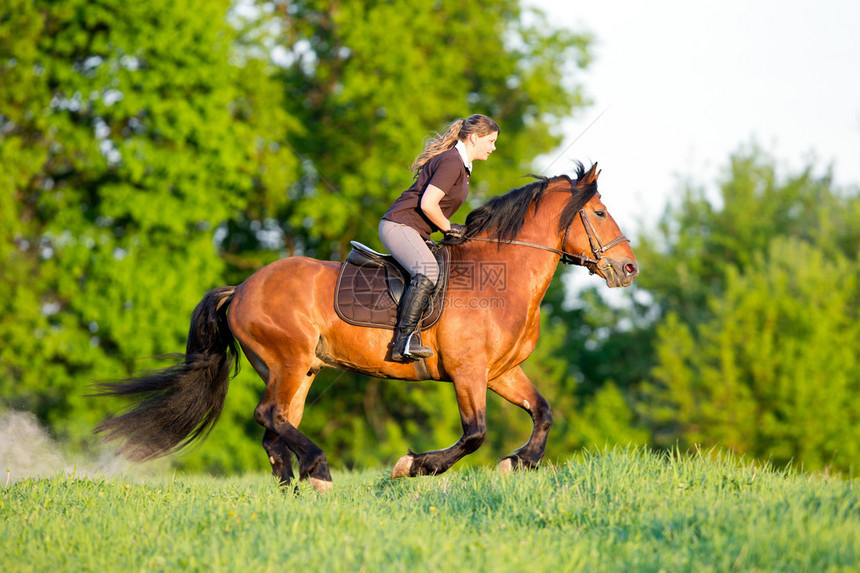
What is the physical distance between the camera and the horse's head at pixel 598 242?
6289mm

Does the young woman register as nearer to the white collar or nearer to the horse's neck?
the white collar

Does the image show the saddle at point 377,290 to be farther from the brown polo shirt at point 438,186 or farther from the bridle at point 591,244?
the bridle at point 591,244

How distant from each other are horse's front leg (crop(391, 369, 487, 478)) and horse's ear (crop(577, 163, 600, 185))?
179cm

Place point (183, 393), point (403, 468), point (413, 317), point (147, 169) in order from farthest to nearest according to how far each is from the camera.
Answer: point (147, 169)
point (183, 393)
point (413, 317)
point (403, 468)

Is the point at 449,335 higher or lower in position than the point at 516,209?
lower

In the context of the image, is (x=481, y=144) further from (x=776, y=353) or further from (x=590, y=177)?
(x=776, y=353)

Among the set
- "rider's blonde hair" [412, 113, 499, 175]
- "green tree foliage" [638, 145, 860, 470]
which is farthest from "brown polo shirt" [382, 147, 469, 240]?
"green tree foliage" [638, 145, 860, 470]

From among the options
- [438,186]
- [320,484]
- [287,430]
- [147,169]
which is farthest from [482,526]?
[147,169]

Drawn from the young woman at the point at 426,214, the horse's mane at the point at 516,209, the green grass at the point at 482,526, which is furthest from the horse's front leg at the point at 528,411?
the horse's mane at the point at 516,209

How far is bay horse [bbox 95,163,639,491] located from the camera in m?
6.03

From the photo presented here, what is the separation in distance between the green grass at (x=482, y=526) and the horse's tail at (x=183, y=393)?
43.6 inches

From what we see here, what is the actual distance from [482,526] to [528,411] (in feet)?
6.75

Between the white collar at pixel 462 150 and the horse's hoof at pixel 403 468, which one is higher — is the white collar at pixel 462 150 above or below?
above

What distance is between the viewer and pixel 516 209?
6434mm
